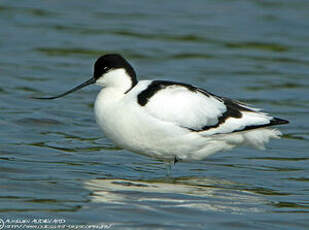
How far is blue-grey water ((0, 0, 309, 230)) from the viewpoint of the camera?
852cm

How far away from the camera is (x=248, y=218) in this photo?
27.3 feet

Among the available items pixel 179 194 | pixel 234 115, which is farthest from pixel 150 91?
pixel 179 194

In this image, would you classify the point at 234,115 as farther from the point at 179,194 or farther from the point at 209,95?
the point at 179,194

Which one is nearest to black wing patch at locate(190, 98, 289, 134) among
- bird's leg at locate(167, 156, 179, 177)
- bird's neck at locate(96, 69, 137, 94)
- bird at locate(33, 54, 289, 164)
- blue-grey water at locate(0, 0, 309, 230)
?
bird at locate(33, 54, 289, 164)

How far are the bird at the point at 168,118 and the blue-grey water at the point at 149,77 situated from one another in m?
0.36

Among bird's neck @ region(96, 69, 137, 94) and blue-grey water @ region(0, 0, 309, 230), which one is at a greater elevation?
bird's neck @ region(96, 69, 137, 94)

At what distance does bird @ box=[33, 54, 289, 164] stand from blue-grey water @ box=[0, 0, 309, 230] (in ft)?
1.19

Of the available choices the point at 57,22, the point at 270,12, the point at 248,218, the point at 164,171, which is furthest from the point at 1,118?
the point at 270,12

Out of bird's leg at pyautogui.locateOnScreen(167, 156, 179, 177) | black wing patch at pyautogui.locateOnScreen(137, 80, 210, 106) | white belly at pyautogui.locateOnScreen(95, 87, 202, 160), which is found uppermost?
black wing patch at pyautogui.locateOnScreen(137, 80, 210, 106)

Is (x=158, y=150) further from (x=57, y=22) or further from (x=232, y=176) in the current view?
(x=57, y=22)

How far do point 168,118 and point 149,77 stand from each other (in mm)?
5452

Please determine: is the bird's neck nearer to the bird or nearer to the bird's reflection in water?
the bird

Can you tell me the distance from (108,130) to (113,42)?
7.84 meters

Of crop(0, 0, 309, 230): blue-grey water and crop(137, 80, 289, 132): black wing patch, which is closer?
crop(0, 0, 309, 230): blue-grey water
